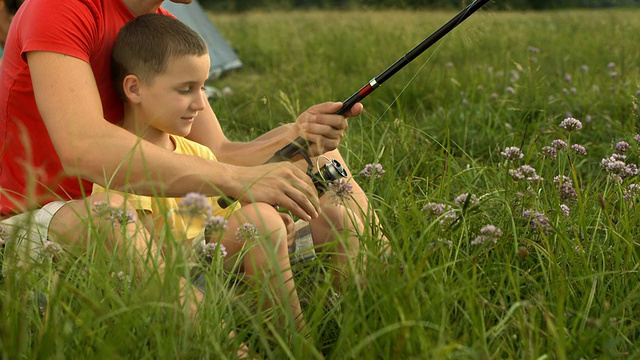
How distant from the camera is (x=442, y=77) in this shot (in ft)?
17.5

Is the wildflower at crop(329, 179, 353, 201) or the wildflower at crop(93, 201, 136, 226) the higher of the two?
the wildflower at crop(93, 201, 136, 226)

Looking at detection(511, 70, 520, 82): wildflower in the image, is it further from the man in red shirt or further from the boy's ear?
the boy's ear

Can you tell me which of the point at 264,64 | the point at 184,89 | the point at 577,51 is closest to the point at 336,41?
the point at 264,64

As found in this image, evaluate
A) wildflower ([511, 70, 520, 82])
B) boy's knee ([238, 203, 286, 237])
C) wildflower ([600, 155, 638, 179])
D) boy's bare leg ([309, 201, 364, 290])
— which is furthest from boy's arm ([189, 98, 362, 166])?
wildflower ([511, 70, 520, 82])

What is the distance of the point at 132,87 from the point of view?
253 cm

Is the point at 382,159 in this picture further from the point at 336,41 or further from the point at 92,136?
the point at 336,41

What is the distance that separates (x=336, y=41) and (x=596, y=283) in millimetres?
5312

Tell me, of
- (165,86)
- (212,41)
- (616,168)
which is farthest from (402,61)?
(212,41)

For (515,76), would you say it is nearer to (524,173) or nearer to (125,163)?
(524,173)

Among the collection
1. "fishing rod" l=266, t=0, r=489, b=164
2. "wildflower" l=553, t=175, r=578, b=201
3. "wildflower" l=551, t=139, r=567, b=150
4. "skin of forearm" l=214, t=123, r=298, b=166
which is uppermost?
"fishing rod" l=266, t=0, r=489, b=164

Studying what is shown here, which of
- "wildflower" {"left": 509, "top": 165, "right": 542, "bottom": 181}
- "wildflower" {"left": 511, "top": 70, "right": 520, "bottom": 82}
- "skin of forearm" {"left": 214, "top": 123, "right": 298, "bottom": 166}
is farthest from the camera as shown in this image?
"wildflower" {"left": 511, "top": 70, "right": 520, "bottom": 82}

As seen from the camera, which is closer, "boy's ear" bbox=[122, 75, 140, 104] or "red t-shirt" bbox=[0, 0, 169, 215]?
"red t-shirt" bbox=[0, 0, 169, 215]

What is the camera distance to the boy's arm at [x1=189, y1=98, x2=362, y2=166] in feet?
8.19

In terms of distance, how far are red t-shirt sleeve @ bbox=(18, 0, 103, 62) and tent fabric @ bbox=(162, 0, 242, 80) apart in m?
4.51
